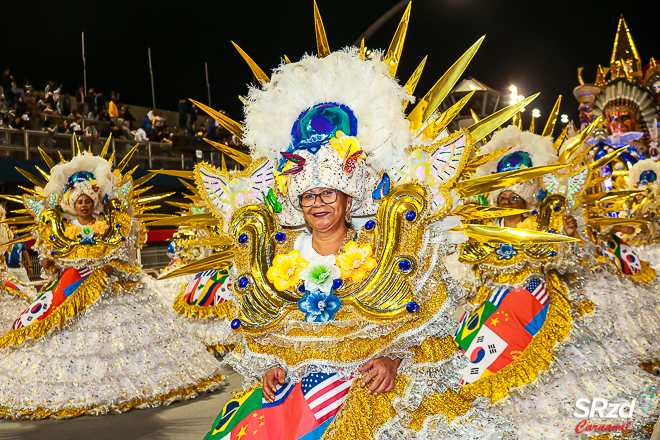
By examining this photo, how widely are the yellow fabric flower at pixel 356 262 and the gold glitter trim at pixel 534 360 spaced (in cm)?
198

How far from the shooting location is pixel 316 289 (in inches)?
96.2

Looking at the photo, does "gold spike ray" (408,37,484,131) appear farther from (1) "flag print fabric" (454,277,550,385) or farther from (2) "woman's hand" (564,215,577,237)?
(2) "woman's hand" (564,215,577,237)

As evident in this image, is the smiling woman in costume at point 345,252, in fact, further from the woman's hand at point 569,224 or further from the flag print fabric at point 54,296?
the flag print fabric at point 54,296

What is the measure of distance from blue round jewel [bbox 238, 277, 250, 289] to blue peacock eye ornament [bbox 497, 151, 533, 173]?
288 cm

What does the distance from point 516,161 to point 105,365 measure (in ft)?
13.4

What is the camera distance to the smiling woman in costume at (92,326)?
5.21 meters

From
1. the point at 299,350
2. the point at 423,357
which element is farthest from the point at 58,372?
the point at 423,357

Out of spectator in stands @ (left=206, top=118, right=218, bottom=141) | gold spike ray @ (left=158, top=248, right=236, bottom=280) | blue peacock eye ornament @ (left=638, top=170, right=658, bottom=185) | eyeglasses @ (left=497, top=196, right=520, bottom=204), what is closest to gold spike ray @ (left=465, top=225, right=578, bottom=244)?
gold spike ray @ (left=158, top=248, right=236, bottom=280)

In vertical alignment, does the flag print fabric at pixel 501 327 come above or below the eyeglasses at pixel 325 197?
below

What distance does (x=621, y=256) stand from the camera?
213 inches

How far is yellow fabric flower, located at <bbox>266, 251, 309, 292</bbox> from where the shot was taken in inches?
99.2

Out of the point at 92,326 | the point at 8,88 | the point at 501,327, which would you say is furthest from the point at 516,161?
the point at 8,88

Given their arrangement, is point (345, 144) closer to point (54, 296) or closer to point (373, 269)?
point (373, 269)

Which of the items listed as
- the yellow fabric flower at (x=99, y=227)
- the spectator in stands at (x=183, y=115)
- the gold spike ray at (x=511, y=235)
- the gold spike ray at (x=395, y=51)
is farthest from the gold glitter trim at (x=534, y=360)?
the spectator in stands at (x=183, y=115)
